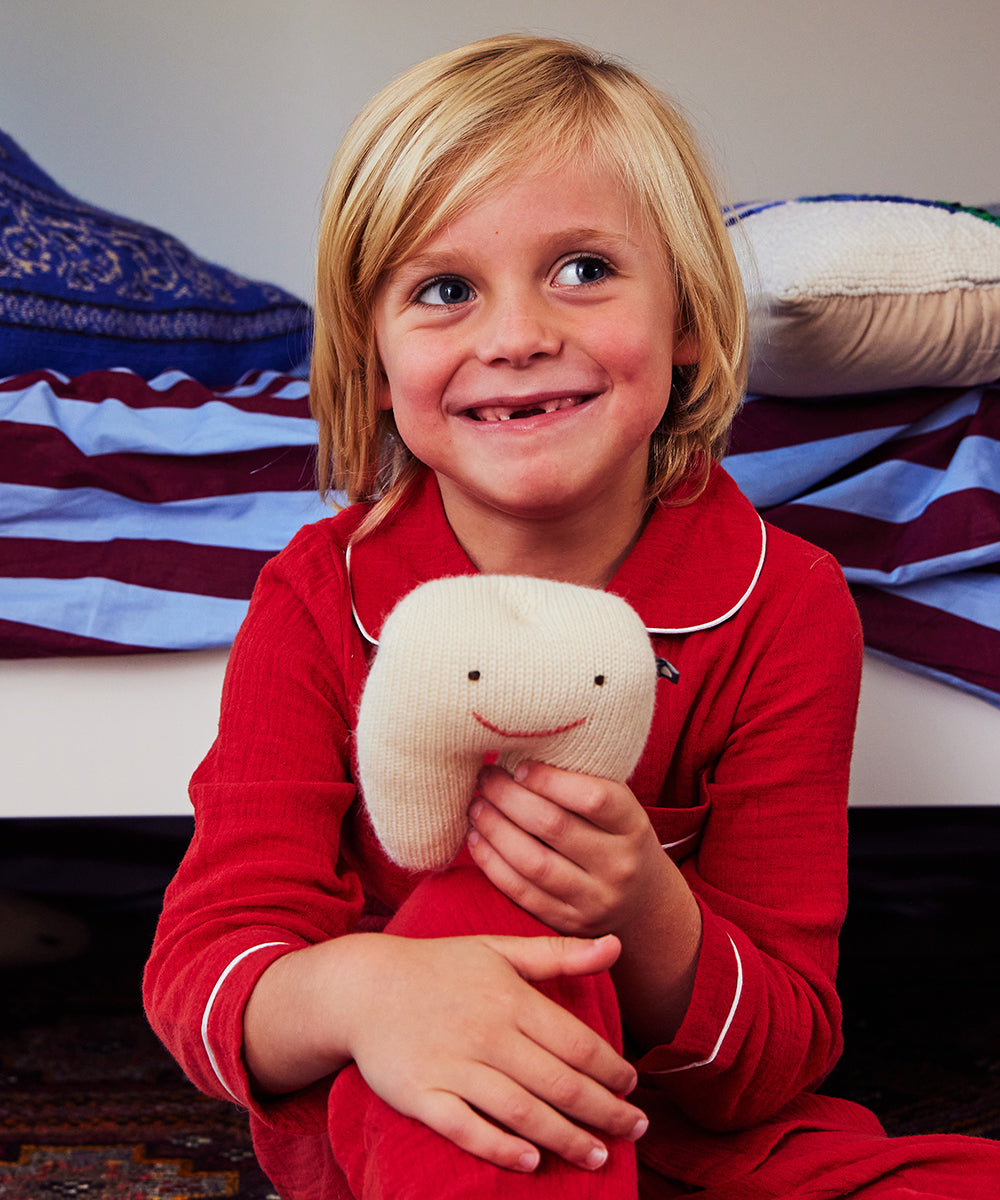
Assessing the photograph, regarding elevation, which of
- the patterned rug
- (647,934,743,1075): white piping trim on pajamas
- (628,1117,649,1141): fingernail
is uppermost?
(628,1117,649,1141): fingernail

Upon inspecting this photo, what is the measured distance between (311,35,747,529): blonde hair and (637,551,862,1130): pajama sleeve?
0.13 m

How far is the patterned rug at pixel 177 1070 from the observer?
872 millimetres

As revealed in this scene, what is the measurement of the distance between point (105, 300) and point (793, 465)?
69 cm

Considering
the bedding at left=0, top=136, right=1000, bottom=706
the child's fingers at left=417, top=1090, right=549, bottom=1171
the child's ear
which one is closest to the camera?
the child's fingers at left=417, top=1090, right=549, bottom=1171

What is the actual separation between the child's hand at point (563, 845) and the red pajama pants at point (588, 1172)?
16 millimetres

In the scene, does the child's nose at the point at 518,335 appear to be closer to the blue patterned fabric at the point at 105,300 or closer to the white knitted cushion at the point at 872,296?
the white knitted cushion at the point at 872,296

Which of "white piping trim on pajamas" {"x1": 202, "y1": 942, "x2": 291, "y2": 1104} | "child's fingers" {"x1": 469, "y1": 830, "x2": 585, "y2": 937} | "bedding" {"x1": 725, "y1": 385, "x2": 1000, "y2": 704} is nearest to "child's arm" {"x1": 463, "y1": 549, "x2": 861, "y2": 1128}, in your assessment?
"child's fingers" {"x1": 469, "y1": 830, "x2": 585, "y2": 937}

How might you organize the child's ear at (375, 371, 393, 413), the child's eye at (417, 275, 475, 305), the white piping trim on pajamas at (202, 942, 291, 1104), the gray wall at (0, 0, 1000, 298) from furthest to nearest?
1. the gray wall at (0, 0, 1000, 298)
2. the child's ear at (375, 371, 393, 413)
3. the child's eye at (417, 275, 475, 305)
4. the white piping trim on pajamas at (202, 942, 291, 1104)

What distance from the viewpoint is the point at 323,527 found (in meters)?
0.70

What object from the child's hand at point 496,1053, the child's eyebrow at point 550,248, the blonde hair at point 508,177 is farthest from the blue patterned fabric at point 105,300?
the child's hand at point 496,1053

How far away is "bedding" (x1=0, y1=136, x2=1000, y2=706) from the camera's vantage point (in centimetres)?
85

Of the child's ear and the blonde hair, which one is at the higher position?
→ the blonde hair

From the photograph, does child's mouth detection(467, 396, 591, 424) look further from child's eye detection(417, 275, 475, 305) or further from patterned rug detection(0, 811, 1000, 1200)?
patterned rug detection(0, 811, 1000, 1200)

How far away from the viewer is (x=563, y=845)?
0.48 metres
